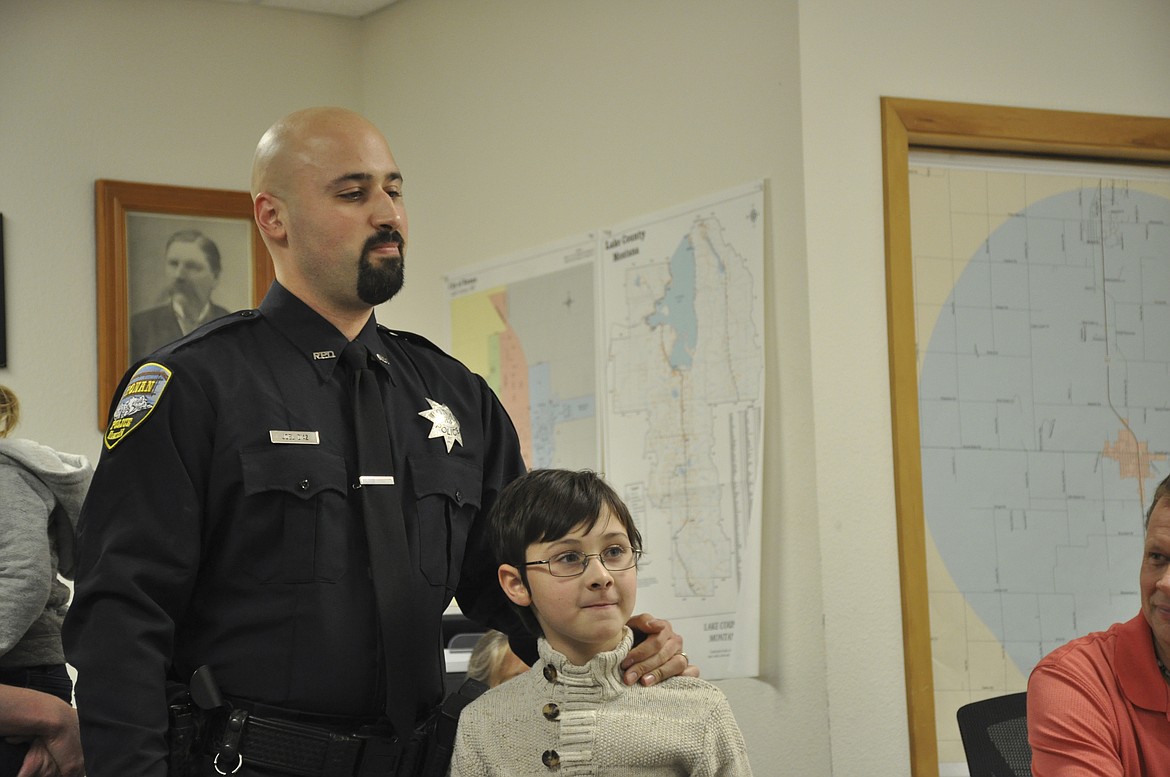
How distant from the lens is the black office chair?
2201 mm

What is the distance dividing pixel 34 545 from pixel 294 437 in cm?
89

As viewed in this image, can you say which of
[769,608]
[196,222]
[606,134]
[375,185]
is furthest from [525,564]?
[196,222]

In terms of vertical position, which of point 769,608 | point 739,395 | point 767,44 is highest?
point 767,44

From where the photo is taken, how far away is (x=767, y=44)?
10.6 feet

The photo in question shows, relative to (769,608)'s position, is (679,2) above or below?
above

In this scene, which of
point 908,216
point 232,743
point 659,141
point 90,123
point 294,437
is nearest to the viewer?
point 232,743

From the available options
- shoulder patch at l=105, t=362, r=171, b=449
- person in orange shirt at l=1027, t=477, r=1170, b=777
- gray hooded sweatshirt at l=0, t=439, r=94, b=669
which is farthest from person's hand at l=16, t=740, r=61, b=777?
person in orange shirt at l=1027, t=477, r=1170, b=777

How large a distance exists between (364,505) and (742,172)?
5.53 feet

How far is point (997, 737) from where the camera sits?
7.30ft

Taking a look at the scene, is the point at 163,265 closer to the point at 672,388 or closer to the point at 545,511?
the point at 672,388

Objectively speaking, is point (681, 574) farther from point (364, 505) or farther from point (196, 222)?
point (196, 222)

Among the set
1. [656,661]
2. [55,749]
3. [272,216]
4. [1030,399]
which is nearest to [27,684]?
[55,749]

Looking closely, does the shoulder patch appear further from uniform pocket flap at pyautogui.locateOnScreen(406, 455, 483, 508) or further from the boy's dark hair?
the boy's dark hair

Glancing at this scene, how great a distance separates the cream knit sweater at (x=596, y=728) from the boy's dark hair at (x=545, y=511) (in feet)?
0.46
